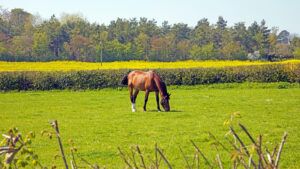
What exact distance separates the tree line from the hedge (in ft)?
57.2

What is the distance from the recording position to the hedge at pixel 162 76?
105 ft

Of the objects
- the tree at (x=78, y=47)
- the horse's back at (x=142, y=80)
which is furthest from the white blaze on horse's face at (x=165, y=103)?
the tree at (x=78, y=47)

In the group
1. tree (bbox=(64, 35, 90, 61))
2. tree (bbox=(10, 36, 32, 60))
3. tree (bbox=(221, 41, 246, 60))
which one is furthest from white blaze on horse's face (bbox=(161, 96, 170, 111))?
tree (bbox=(221, 41, 246, 60))

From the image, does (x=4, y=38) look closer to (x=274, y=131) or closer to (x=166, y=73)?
(x=166, y=73)

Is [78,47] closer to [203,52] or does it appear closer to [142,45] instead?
[142,45]

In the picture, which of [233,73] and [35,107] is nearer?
[35,107]

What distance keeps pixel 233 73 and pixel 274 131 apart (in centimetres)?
2131

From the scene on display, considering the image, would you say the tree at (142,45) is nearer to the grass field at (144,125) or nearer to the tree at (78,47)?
the tree at (78,47)

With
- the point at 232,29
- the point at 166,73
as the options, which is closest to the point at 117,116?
the point at 166,73

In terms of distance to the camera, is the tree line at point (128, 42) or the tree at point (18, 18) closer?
the tree line at point (128, 42)

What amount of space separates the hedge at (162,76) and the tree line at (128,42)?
17447mm

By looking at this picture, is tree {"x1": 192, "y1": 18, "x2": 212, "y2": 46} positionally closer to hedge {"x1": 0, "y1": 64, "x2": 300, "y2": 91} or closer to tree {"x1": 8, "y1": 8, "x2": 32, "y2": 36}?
tree {"x1": 8, "y1": 8, "x2": 32, "y2": 36}

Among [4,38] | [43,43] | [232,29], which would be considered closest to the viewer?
[43,43]

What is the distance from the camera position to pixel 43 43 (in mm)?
55906
